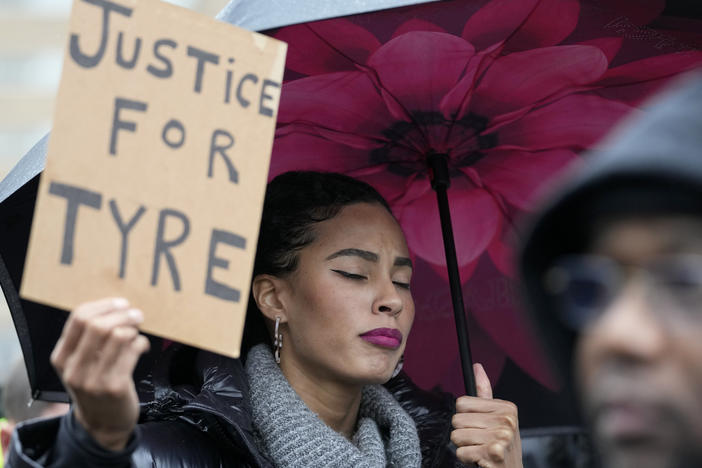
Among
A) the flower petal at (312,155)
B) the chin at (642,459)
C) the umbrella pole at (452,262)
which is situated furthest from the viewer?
the flower petal at (312,155)

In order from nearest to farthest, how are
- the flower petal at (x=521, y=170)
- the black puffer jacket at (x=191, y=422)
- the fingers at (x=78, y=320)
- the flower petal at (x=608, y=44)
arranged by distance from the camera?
the fingers at (x=78, y=320) < the black puffer jacket at (x=191, y=422) < the flower petal at (x=608, y=44) < the flower petal at (x=521, y=170)

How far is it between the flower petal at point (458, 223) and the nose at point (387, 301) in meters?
0.59

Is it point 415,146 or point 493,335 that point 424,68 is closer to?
point 415,146

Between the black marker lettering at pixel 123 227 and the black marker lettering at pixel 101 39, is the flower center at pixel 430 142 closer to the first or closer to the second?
the black marker lettering at pixel 101 39

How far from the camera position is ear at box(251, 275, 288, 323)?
9.11 ft

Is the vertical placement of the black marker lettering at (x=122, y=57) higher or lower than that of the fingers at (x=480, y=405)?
higher

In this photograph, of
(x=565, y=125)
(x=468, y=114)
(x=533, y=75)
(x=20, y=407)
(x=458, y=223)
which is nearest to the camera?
(x=533, y=75)

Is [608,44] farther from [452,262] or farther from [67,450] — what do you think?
[67,450]

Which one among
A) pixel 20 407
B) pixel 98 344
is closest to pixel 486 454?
pixel 98 344

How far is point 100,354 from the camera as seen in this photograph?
153 cm

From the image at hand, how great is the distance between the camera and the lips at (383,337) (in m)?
2.53

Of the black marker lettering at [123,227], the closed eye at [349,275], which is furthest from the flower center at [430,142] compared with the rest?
the black marker lettering at [123,227]

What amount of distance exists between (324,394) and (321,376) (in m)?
0.06

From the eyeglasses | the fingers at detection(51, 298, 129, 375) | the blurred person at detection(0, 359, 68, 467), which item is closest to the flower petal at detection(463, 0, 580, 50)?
the fingers at detection(51, 298, 129, 375)
